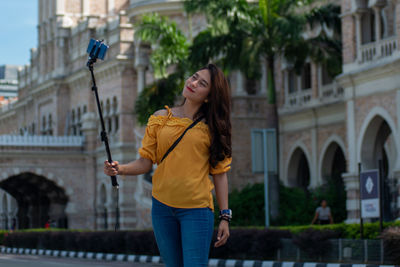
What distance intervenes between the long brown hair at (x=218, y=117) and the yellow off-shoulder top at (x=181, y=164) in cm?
4

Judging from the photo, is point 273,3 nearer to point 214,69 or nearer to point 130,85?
point 130,85

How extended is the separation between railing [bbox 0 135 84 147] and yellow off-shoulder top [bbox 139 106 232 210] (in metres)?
37.2

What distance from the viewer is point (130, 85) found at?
1555 inches

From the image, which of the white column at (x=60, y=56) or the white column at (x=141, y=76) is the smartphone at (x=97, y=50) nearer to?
the white column at (x=141, y=76)

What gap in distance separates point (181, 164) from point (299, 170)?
2744 cm

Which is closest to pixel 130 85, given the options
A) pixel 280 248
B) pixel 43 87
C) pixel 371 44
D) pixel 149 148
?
pixel 43 87

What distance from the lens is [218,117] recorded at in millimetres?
5258

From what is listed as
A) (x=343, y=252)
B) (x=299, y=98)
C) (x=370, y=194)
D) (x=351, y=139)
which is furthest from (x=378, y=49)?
(x=343, y=252)

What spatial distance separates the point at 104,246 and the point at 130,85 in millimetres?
17505

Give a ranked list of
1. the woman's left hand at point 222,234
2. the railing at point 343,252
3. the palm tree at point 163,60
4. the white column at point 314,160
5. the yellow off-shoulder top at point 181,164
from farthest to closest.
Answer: the white column at point 314,160 < the palm tree at point 163,60 < the railing at point 343,252 < the woman's left hand at point 222,234 < the yellow off-shoulder top at point 181,164

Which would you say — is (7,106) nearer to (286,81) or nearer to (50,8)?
(50,8)

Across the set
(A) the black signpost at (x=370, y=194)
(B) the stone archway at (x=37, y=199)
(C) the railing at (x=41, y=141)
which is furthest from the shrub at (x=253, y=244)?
(B) the stone archway at (x=37, y=199)

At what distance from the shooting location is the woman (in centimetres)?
505

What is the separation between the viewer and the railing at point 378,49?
22.4m
